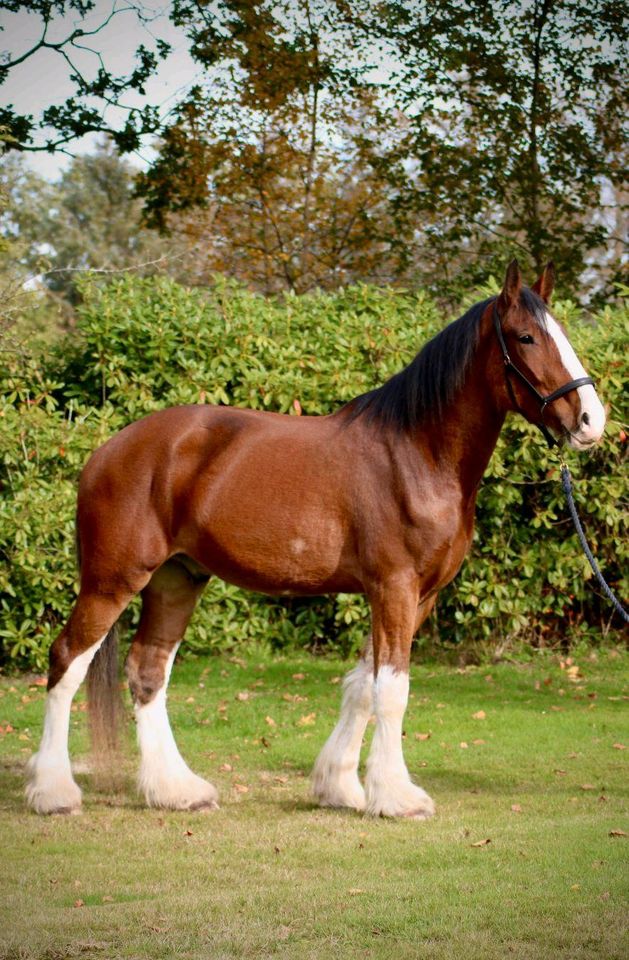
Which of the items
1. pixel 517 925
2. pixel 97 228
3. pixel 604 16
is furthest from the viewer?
pixel 97 228

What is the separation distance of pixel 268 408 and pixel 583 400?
4.93 m

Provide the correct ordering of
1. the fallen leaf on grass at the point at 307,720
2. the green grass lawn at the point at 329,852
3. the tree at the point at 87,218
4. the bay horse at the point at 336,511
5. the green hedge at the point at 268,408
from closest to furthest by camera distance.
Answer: the green grass lawn at the point at 329,852, the bay horse at the point at 336,511, the fallen leaf on grass at the point at 307,720, the green hedge at the point at 268,408, the tree at the point at 87,218

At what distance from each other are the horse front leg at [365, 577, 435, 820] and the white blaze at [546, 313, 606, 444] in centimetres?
106

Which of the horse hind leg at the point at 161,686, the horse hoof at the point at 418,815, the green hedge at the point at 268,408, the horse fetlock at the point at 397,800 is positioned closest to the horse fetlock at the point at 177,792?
the horse hind leg at the point at 161,686

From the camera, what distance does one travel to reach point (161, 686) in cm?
569

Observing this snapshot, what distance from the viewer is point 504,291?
5.10 meters

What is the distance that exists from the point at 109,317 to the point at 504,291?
520 cm

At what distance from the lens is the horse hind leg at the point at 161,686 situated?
5.50 meters

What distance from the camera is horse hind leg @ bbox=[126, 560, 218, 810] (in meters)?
5.50

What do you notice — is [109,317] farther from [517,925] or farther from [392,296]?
[517,925]

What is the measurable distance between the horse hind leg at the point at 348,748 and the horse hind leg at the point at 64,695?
122cm

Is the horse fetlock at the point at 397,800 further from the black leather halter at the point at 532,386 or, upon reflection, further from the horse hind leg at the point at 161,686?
the black leather halter at the point at 532,386

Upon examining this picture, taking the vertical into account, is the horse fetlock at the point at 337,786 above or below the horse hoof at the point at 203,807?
above

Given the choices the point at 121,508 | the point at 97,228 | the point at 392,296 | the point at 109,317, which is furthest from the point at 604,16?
the point at 97,228
